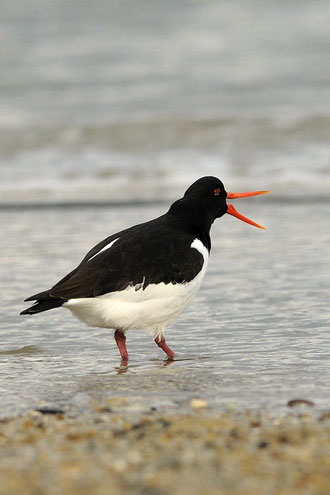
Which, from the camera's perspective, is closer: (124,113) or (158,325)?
(158,325)

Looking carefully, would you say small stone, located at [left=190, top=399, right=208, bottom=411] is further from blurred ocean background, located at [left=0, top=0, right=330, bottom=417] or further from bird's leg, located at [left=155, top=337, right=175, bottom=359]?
bird's leg, located at [left=155, top=337, right=175, bottom=359]

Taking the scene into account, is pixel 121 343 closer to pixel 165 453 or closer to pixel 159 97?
pixel 165 453

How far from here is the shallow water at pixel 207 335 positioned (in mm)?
4129

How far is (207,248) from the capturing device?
539 centimetres

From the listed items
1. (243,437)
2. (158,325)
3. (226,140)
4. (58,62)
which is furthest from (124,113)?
(243,437)

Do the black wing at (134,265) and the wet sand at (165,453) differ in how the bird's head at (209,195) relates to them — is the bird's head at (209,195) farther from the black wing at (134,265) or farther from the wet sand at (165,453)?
the wet sand at (165,453)

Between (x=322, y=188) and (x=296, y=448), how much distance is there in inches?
312

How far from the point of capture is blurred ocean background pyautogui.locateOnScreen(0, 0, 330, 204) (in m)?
11.9

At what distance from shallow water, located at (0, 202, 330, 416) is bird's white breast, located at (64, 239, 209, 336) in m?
0.22

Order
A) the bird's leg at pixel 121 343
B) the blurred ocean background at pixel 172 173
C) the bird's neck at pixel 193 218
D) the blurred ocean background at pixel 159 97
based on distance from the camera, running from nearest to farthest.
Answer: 1. the blurred ocean background at pixel 172 173
2. the bird's leg at pixel 121 343
3. the bird's neck at pixel 193 218
4. the blurred ocean background at pixel 159 97

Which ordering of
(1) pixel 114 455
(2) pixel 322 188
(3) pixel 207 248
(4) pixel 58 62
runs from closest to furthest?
(1) pixel 114 455 → (3) pixel 207 248 → (2) pixel 322 188 → (4) pixel 58 62

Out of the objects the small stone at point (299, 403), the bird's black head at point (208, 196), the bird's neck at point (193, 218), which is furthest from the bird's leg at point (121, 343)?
the small stone at point (299, 403)

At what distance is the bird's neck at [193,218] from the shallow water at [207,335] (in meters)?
0.59

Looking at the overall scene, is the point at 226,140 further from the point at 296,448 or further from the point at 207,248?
the point at 296,448
